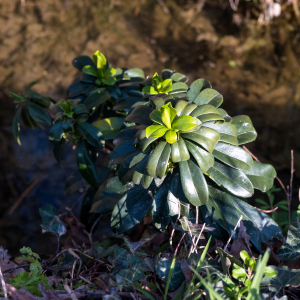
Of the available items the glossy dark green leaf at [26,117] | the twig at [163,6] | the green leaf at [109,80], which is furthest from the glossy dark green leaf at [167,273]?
the twig at [163,6]

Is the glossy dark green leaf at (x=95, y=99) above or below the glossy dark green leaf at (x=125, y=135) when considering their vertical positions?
above

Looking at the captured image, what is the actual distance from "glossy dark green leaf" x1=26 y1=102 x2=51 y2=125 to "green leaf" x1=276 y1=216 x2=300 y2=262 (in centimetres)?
118

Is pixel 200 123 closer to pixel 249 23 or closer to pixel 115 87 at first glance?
pixel 115 87

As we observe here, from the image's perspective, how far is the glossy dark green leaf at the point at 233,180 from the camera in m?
1.00

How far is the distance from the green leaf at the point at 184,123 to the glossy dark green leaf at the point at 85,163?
55cm

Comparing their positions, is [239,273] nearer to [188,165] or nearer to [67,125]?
[188,165]

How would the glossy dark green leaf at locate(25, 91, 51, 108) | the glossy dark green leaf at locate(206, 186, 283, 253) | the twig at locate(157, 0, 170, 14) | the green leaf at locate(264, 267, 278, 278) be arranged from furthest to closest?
the twig at locate(157, 0, 170, 14) → the glossy dark green leaf at locate(25, 91, 51, 108) → the glossy dark green leaf at locate(206, 186, 283, 253) → the green leaf at locate(264, 267, 278, 278)

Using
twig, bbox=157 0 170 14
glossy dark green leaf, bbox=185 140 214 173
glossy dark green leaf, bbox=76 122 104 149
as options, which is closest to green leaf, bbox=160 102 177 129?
glossy dark green leaf, bbox=185 140 214 173

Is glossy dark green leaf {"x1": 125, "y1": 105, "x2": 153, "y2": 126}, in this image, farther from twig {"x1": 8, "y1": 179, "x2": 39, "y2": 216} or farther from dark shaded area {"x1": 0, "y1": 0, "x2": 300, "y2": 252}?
twig {"x1": 8, "y1": 179, "x2": 39, "y2": 216}

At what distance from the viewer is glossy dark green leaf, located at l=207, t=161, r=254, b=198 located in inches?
39.6

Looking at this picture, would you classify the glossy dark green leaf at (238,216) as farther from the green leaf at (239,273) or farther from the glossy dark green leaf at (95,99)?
the glossy dark green leaf at (95,99)

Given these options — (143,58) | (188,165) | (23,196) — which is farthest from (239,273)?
(143,58)

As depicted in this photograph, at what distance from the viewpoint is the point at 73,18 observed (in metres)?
3.03

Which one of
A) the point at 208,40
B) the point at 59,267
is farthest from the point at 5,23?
the point at 59,267
